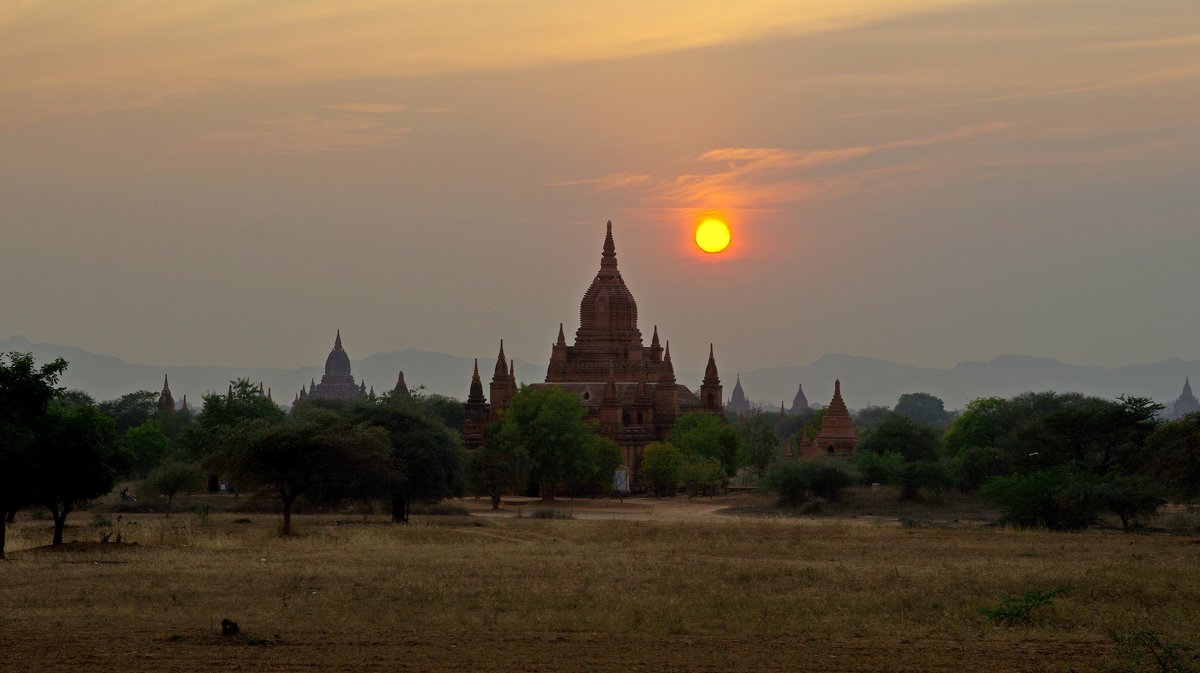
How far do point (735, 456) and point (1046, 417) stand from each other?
33.2m

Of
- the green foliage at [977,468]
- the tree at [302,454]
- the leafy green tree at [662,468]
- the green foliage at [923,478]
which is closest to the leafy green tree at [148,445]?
the leafy green tree at [662,468]

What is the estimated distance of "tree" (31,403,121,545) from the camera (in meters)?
38.4

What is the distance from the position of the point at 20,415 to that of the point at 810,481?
40.2 meters

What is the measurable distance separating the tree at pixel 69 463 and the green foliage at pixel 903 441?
172 ft

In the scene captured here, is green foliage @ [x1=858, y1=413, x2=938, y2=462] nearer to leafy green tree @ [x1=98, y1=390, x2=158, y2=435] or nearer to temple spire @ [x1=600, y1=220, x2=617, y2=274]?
temple spire @ [x1=600, y1=220, x2=617, y2=274]

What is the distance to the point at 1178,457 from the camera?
44.6 meters

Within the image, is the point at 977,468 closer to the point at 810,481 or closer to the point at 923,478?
the point at 923,478

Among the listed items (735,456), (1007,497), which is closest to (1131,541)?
(1007,497)

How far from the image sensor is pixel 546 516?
198ft

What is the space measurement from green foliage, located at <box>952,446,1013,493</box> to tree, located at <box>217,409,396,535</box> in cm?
2972

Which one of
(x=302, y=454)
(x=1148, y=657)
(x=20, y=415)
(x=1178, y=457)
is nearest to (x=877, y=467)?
(x=1178, y=457)

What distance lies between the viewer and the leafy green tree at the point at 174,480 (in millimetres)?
64062

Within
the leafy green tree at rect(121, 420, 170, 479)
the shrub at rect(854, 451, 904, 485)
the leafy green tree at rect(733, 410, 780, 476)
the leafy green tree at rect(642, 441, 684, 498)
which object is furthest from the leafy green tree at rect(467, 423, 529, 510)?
the leafy green tree at rect(733, 410, 780, 476)

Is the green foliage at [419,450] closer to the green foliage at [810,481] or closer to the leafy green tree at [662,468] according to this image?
the green foliage at [810,481]
